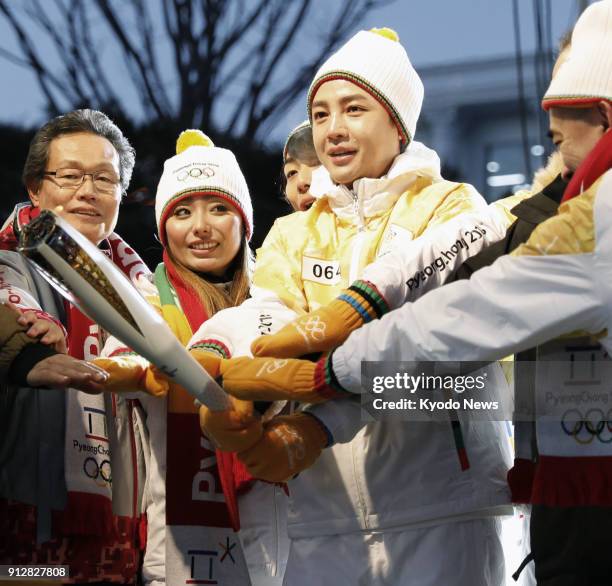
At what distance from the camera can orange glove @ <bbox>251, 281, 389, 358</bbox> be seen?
2047 mm

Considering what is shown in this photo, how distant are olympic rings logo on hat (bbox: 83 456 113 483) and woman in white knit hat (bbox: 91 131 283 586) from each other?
9 centimetres

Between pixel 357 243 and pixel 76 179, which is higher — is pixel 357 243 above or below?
below

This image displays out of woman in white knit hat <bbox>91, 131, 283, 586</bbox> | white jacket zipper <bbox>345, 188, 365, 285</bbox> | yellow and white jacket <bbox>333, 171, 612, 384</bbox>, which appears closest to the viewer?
yellow and white jacket <bbox>333, 171, 612, 384</bbox>

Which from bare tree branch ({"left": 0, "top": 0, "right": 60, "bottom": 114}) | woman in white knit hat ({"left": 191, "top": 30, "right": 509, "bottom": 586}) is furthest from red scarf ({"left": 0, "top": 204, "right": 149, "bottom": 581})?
bare tree branch ({"left": 0, "top": 0, "right": 60, "bottom": 114})

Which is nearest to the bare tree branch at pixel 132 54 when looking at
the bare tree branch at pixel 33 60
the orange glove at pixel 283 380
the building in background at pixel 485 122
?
the bare tree branch at pixel 33 60

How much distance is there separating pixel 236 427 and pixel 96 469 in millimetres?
763

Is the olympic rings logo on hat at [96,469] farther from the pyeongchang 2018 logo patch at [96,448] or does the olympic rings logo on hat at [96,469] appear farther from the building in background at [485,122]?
the building in background at [485,122]

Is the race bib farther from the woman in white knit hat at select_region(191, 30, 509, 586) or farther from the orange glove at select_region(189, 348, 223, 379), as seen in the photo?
the orange glove at select_region(189, 348, 223, 379)

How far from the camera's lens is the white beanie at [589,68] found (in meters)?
1.97

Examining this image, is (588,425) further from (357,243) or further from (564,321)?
(357,243)

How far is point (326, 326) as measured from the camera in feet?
6.73

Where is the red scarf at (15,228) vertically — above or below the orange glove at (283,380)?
above

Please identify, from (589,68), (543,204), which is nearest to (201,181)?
(543,204)

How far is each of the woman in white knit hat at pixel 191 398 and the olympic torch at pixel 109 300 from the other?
369 millimetres
